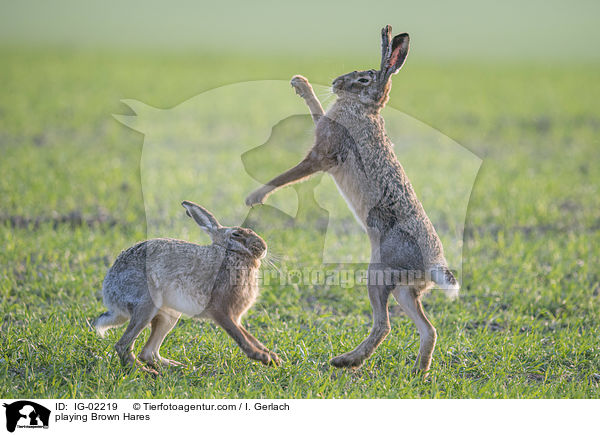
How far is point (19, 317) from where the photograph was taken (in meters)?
5.36

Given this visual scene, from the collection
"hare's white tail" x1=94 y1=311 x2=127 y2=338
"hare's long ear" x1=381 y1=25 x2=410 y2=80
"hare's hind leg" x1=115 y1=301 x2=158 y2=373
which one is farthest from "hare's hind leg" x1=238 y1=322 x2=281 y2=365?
"hare's long ear" x1=381 y1=25 x2=410 y2=80

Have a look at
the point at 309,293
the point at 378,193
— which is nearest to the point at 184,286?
the point at 378,193

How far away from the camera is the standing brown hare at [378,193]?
429 centimetres

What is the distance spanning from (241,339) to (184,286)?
0.49 m

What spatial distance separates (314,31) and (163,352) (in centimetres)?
1536

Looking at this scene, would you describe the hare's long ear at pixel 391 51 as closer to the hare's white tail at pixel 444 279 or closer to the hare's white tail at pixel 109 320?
the hare's white tail at pixel 444 279

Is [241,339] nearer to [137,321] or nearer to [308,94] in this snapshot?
[137,321]

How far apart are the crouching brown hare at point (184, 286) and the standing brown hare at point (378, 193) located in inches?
13.2

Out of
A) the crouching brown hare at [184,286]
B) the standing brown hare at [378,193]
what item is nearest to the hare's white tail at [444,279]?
the standing brown hare at [378,193]

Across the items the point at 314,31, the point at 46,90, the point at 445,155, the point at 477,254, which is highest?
the point at 314,31

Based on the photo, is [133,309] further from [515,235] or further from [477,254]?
[515,235]
